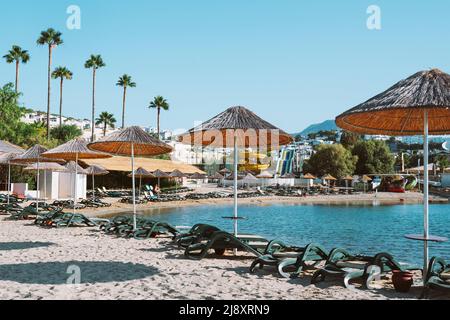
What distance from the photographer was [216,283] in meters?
5.66

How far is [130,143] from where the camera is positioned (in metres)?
10.6

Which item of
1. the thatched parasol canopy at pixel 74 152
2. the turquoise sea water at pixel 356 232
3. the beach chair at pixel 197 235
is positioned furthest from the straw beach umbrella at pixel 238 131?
the turquoise sea water at pixel 356 232

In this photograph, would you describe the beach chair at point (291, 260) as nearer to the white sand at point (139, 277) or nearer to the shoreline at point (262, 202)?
the white sand at point (139, 277)

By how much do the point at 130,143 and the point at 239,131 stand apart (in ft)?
11.4

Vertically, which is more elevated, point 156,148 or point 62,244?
point 156,148

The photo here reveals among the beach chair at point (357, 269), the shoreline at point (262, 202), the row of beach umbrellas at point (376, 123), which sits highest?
the row of beach umbrellas at point (376, 123)

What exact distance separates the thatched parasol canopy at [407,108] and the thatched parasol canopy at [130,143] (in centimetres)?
482

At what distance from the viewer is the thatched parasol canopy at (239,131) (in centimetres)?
758

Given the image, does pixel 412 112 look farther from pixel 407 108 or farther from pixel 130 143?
pixel 130 143

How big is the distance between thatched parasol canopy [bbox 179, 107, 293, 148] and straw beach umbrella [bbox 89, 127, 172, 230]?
144 centimetres

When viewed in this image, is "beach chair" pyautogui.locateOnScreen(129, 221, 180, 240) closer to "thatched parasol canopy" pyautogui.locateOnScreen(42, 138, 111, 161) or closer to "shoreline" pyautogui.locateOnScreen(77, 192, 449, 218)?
"thatched parasol canopy" pyautogui.locateOnScreen(42, 138, 111, 161)
